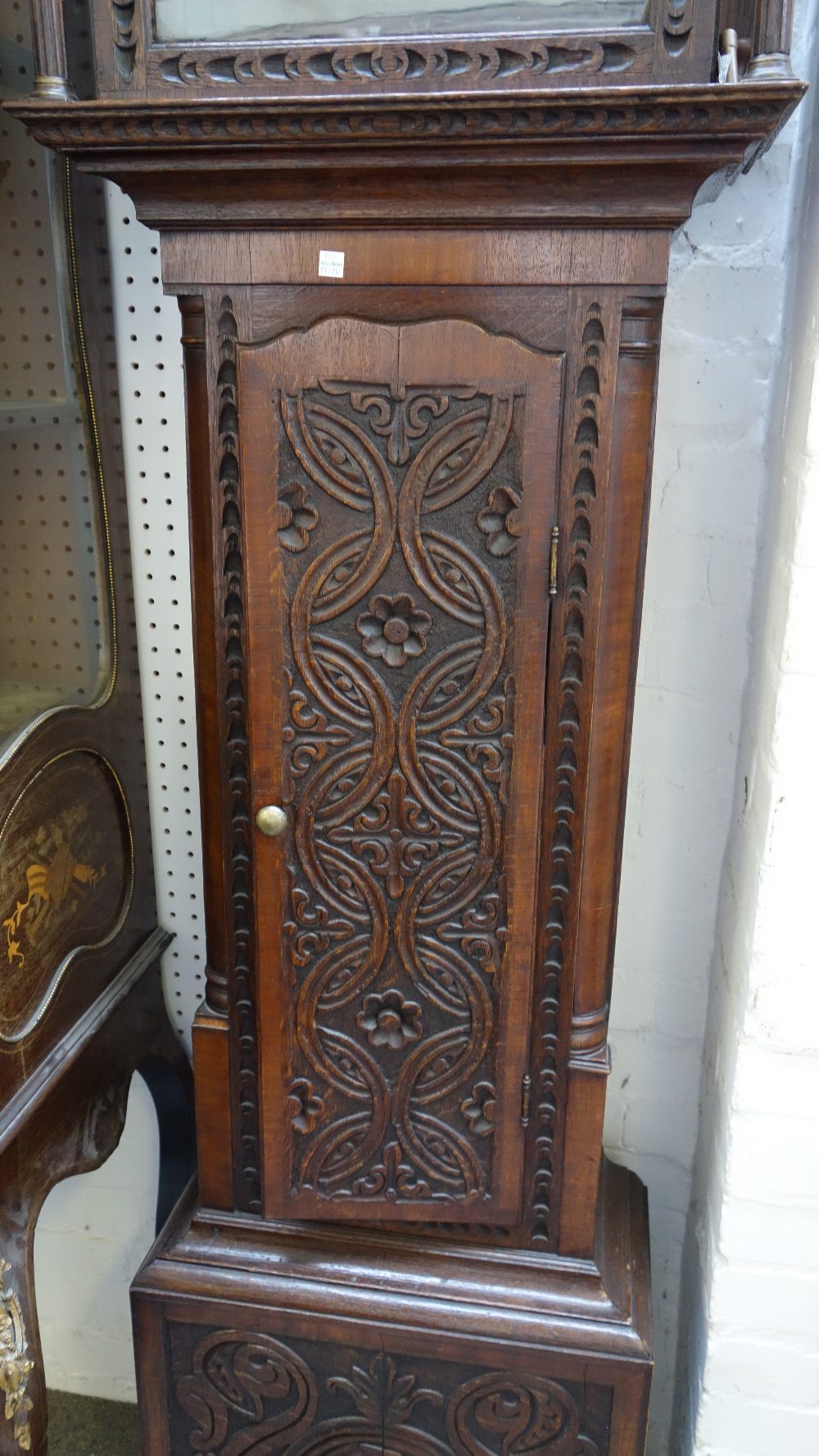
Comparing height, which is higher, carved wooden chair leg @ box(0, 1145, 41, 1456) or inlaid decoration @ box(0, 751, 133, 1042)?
inlaid decoration @ box(0, 751, 133, 1042)

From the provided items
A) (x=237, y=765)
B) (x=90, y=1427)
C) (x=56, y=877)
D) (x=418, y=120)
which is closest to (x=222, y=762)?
(x=237, y=765)

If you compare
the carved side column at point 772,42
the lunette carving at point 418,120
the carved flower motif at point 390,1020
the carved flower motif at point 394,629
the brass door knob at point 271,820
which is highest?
the carved side column at point 772,42

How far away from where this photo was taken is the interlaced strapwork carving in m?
1.03

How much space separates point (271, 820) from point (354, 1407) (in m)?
0.72

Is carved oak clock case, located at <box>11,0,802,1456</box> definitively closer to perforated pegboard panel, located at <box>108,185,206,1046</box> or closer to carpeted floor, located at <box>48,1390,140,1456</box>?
perforated pegboard panel, located at <box>108,185,206,1046</box>

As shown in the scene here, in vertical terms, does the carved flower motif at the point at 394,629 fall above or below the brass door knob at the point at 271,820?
above

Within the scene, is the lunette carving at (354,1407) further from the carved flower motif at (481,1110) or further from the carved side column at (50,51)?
the carved side column at (50,51)

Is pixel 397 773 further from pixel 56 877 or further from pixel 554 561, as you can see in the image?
pixel 56 877

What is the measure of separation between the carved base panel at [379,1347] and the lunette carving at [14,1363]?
15cm

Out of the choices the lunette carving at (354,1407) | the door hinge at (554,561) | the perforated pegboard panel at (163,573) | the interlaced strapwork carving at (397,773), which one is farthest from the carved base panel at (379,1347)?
the door hinge at (554,561)

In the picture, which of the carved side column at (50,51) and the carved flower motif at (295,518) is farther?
the carved flower motif at (295,518)

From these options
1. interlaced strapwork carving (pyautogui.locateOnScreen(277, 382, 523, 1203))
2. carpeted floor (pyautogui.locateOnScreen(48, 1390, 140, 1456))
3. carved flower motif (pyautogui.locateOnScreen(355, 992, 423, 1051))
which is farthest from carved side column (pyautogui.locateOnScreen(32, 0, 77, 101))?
carpeted floor (pyautogui.locateOnScreen(48, 1390, 140, 1456))

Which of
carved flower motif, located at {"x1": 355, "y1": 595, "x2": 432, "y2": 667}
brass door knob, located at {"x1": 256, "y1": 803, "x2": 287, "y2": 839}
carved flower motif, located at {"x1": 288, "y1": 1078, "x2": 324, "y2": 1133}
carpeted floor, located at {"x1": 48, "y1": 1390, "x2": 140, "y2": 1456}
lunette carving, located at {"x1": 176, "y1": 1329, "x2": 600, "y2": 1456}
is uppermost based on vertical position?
carved flower motif, located at {"x1": 355, "y1": 595, "x2": 432, "y2": 667}

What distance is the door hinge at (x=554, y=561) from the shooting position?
3.38 feet
